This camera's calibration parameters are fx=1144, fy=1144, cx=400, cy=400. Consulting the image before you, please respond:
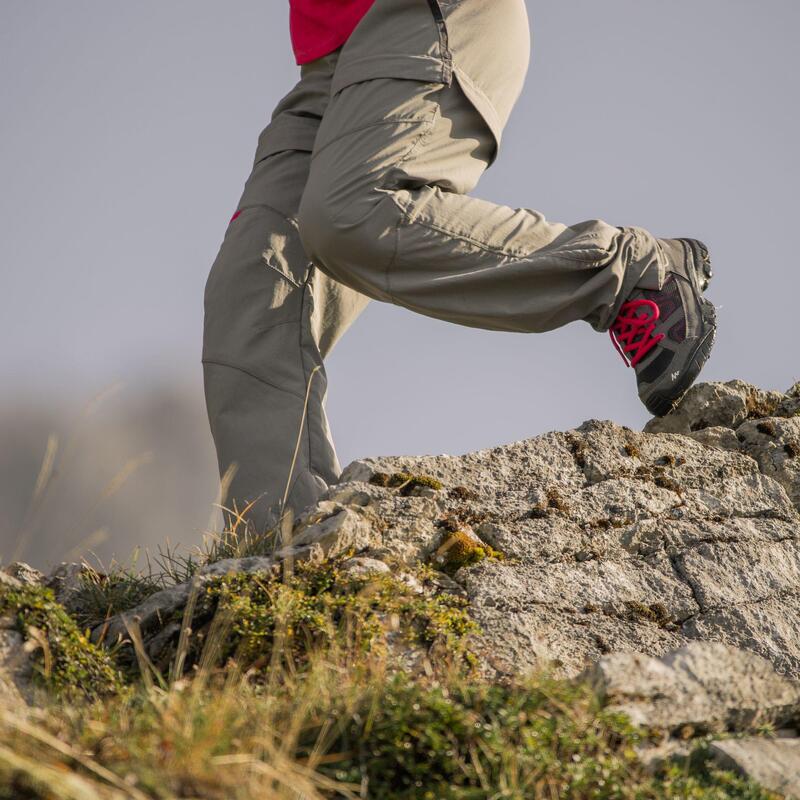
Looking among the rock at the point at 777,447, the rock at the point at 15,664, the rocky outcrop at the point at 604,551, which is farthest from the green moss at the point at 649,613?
the rock at the point at 15,664

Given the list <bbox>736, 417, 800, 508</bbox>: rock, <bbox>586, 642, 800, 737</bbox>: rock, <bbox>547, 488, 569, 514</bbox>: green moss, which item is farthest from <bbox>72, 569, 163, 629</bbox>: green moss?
<bbox>736, 417, 800, 508</bbox>: rock

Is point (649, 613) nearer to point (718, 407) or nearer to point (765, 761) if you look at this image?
point (765, 761)

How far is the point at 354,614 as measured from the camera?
3.24 m

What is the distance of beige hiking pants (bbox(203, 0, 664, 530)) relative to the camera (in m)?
3.95

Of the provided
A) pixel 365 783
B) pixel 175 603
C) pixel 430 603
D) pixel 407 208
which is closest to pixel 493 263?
pixel 407 208

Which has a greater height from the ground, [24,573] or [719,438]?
[719,438]

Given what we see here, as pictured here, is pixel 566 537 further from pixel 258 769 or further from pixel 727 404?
pixel 258 769

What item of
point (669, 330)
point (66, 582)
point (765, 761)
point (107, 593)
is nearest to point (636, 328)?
point (669, 330)

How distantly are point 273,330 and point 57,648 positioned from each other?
5.64 ft

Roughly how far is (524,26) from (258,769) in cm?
316

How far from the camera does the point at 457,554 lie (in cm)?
383

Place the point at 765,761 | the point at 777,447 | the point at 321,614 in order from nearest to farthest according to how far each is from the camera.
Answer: the point at 765,761 → the point at 321,614 → the point at 777,447

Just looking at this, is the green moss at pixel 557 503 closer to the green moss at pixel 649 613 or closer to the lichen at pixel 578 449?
the lichen at pixel 578 449

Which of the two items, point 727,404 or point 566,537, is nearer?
point 566,537
